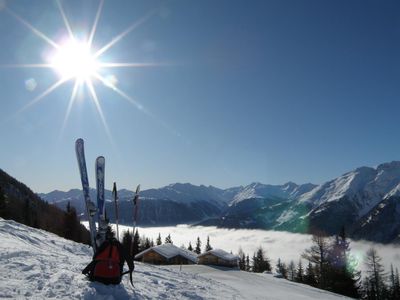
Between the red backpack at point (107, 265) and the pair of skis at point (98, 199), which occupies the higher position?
the pair of skis at point (98, 199)

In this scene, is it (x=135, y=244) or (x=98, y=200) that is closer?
(x=98, y=200)

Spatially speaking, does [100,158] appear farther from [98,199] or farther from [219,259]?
[219,259]

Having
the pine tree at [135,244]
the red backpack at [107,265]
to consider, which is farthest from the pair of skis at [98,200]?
the red backpack at [107,265]

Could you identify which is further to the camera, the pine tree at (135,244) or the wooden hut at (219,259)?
the wooden hut at (219,259)

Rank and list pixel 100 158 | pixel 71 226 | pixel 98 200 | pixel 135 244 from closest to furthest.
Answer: pixel 98 200 → pixel 100 158 → pixel 71 226 → pixel 135 244

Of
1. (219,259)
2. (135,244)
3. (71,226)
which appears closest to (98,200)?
(219,259)

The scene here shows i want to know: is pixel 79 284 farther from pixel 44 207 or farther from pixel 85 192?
pixel 44 207

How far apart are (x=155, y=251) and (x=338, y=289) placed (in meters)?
34.1

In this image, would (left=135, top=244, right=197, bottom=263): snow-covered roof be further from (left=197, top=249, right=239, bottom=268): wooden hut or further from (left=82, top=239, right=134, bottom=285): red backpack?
(left=82, top=239, right=134, bottom=285): red backpack

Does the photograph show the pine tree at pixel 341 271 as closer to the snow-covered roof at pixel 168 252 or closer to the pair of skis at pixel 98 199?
the snow-covered roof at pixel 168 252

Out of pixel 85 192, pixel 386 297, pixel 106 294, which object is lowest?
pixel 386 297

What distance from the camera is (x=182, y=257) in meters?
78.8

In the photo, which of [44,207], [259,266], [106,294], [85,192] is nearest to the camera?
[106,294]

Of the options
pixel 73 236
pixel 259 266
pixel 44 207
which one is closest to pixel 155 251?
pixel 73 236
